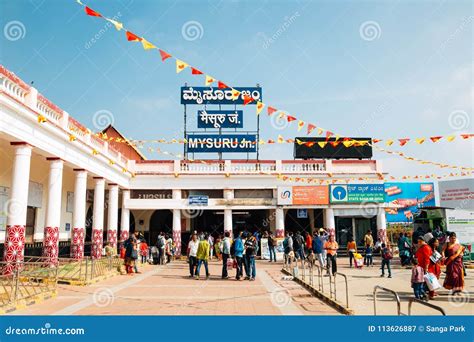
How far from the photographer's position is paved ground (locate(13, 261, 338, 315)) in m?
7.90

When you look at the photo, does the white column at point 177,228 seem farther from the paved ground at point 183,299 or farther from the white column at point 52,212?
the paved ground at point 183,299

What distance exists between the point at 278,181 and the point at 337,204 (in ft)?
13.8

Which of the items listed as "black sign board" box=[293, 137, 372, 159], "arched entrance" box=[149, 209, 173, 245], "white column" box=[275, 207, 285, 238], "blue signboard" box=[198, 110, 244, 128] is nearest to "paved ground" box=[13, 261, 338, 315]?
"white column" box=[275, 207, 285, 238]

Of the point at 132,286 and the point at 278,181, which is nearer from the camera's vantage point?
the point at 132,286

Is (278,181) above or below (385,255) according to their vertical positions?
above

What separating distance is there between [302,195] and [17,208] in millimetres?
16979

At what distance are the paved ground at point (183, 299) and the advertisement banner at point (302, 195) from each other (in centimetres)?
1201

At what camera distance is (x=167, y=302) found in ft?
29.3

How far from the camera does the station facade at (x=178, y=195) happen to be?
727 inches

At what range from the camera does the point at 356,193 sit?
82.3 ft

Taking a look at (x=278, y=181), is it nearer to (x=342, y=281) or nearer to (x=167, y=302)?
(x=342, y=281)

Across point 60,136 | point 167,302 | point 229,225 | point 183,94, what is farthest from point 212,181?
point 167,302

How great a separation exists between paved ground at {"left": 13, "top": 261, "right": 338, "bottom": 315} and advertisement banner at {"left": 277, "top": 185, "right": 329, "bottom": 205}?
12.0 meters

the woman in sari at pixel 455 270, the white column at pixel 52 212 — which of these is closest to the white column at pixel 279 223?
the white column at pixel 52 212
